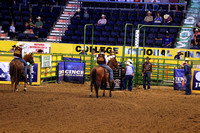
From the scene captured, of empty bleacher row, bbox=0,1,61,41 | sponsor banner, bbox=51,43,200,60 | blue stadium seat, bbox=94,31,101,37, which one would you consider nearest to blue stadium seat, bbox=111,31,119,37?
blue stadium seat, bbox=94,31,101,37

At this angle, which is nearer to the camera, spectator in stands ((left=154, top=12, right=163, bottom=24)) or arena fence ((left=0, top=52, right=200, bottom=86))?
arena fence ((left=0, top=52, right=200, bottom=86))

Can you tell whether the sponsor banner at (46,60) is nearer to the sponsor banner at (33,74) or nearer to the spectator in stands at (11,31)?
the sponsor banner at (33,74)

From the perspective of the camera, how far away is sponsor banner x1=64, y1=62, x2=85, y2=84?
2284 cm

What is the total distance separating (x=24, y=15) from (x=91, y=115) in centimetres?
2193

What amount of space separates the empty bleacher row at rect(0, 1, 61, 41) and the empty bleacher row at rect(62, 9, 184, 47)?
7.38ft

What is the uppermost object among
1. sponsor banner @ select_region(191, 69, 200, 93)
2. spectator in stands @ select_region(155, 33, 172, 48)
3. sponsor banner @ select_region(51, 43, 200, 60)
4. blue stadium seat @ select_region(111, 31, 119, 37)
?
blue stadium seat @ select_region(111, 31, 119, 37)

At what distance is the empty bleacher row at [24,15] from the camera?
99.8 feet

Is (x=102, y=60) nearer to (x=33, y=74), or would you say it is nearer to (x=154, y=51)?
(x=33, y=74)

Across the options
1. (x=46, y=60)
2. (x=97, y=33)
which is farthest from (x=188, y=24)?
(x=46, y=60)

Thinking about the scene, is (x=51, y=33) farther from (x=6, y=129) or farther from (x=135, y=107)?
(x=6, y=129)

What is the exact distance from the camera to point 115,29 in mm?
27984

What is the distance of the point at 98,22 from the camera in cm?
2864

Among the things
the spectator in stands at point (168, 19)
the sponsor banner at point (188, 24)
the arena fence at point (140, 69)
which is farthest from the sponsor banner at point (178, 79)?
the spectator in stands at point (168, 19)

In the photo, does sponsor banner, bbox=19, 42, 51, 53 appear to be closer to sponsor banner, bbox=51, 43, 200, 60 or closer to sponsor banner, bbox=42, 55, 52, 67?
sponsor banner, bbox=51, 43, 200, 60
